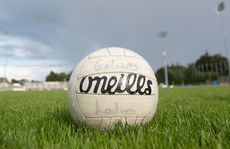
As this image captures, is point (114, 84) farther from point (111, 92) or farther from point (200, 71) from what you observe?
point (200, 71)

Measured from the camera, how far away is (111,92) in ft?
6.56

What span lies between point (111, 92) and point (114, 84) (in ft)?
0.32

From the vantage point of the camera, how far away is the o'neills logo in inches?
79.0

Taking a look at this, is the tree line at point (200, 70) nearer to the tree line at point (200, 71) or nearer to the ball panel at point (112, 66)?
the tree line at point (200, 71)

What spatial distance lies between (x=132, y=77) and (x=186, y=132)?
2.80 feet

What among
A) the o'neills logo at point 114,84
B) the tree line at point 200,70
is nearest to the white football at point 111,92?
the o'neills logo at point 114,84

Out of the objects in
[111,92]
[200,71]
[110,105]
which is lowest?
[110,105]

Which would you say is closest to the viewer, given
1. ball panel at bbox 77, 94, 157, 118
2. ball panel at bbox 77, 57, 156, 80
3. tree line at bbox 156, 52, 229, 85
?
ball panel at bbox 77, 94, 157, 118

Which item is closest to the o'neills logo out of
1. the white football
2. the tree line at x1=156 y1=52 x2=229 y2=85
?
Answer: the white football

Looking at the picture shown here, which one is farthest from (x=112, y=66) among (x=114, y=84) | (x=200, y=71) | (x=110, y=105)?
(x=200, y=71)

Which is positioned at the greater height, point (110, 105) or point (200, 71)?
point (200, 71)

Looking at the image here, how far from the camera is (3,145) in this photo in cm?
161

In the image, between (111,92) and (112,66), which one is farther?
(112,66)

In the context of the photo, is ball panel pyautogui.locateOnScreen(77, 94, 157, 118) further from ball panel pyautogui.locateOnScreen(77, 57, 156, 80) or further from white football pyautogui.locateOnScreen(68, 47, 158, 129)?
ball panel pyautogui.locateOnScreen(77, 57, 156, 80)
